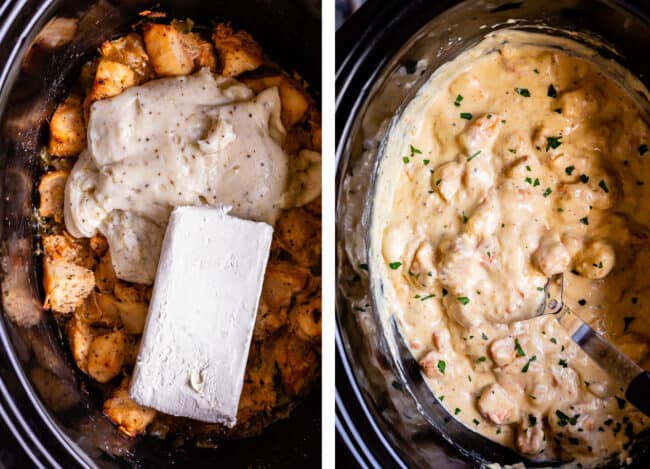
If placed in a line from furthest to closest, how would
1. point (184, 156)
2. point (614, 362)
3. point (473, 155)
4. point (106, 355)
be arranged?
point (106, 355), point (184, 156), point (473, 155), point (614, 362)

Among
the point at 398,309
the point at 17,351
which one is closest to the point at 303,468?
the point at 398,309

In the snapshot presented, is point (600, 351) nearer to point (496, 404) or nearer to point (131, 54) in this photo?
point (496, 404)


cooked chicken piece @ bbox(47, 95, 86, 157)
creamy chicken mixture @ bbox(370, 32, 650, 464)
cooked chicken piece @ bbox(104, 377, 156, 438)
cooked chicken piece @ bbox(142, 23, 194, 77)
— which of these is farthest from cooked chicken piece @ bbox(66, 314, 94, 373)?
creamy chicken mixture @ bbox(370, 32, 650, 464)

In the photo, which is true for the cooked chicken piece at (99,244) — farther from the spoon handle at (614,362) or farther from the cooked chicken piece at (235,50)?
the spoon handle at (614,362)

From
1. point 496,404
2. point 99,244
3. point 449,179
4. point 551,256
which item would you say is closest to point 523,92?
point 449,179

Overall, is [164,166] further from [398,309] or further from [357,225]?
[398,309]
